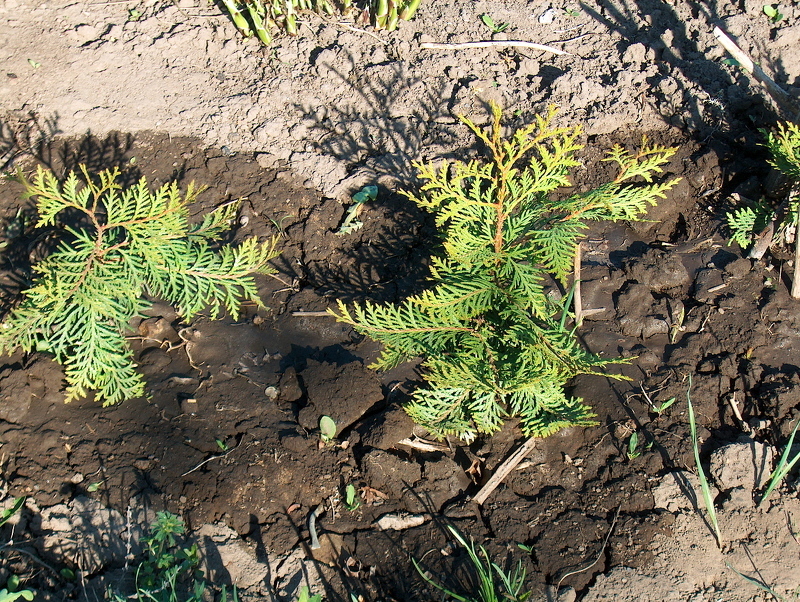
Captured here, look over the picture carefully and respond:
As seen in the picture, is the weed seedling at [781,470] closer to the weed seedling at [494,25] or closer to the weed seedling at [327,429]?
the weed seedling at [327,429]

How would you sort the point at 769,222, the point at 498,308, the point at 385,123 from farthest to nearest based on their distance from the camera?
the point at 385,123, the point at 769,222, the point at 498,308

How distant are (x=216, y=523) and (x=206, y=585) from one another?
0.81 feet

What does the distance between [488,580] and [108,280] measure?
1.92m

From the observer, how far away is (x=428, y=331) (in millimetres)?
2492

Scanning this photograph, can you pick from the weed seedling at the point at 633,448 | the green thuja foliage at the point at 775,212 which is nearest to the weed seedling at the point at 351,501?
the weed seedling at the point at 633,448

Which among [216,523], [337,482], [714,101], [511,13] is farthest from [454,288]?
[511,13]

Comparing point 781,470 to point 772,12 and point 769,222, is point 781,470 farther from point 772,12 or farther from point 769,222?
point 772,12

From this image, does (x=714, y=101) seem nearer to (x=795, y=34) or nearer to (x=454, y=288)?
(x=795, y=34)

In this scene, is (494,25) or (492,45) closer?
(492,45)

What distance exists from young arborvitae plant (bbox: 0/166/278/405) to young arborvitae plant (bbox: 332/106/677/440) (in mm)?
868

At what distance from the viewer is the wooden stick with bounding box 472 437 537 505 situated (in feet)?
8.95

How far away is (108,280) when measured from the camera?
105 inches

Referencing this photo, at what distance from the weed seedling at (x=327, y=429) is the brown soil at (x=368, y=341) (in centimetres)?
4

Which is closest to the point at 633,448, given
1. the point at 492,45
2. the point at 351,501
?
the point at 351,501
